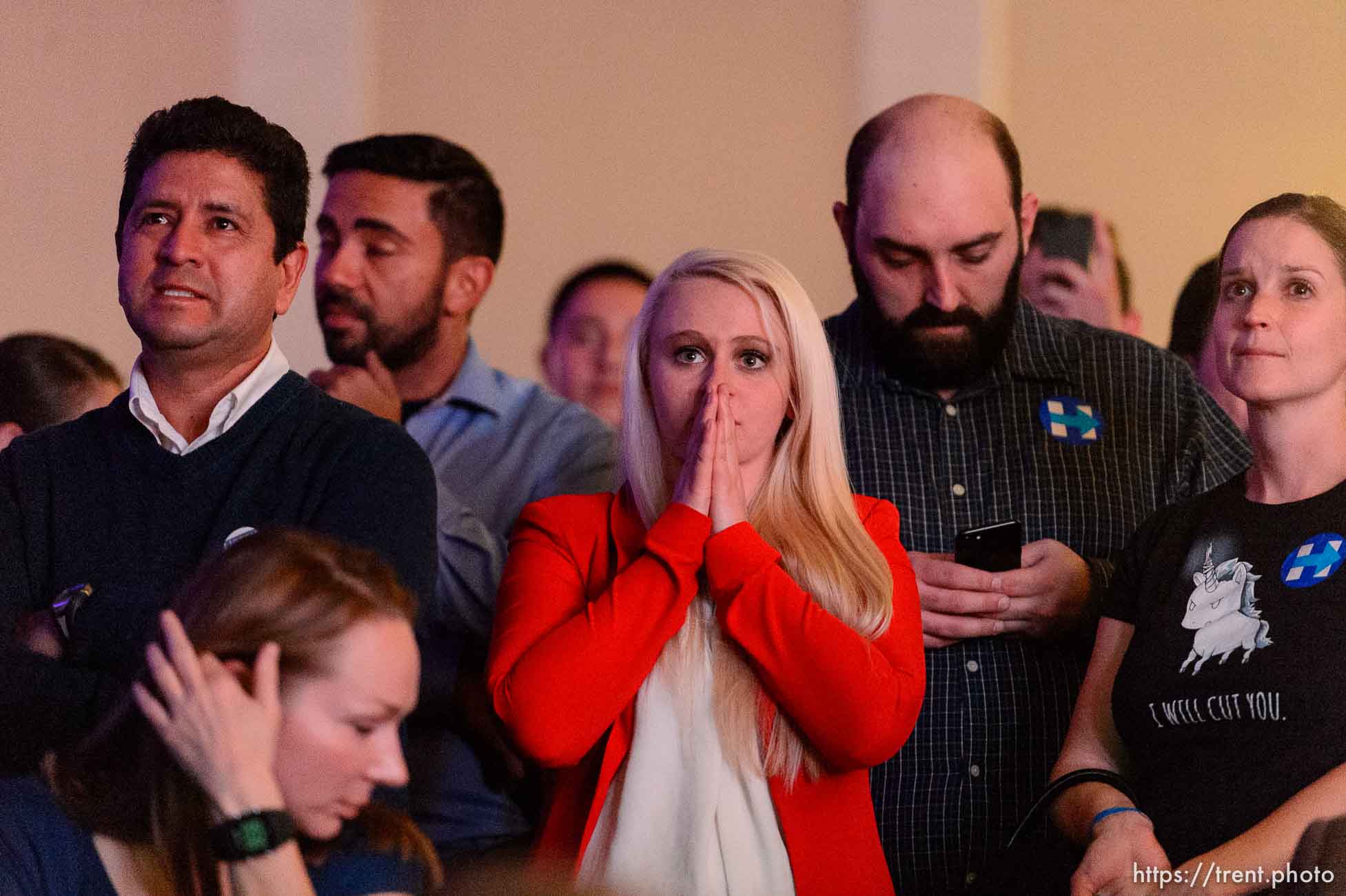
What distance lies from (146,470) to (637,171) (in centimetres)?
319

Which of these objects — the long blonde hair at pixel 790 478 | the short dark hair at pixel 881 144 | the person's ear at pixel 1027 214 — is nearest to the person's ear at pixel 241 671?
the long blonde hair at pixel 790 478

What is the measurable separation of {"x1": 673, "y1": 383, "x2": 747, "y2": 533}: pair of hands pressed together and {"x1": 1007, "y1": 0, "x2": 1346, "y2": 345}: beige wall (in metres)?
0.83

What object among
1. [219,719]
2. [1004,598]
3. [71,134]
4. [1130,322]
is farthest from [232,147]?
[1130,322]

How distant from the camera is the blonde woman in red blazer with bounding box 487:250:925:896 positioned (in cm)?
189

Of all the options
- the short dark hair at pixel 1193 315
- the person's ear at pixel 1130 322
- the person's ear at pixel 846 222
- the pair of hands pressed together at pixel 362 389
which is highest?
the person's ear at pixel 846 222

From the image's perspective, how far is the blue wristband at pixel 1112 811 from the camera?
1.90m

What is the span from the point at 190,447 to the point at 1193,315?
2092 millimetres

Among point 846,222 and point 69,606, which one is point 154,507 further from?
point 846,222

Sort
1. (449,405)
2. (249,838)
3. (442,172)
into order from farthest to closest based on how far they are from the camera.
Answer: (442,172) < (449,405) < (249,838)

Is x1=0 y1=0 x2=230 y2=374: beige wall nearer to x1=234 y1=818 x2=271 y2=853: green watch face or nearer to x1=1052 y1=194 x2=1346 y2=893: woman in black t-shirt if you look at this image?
x1=234 y1=818 x2=271 y2=853: green watch face

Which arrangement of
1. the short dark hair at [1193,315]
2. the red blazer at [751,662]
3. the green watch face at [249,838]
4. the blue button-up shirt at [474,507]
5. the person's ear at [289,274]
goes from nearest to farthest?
the green watch face at [249,838] < the red blazer at [751,662] < the person's ear at [289,274] < the blue button-up shirt at [474,507] < the short dark hair at [1193,315]

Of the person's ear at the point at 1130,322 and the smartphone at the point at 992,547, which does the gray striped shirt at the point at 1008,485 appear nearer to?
the smartphone at the point at 992,547

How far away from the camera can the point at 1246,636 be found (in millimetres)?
1844

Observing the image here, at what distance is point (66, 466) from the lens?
200cm
